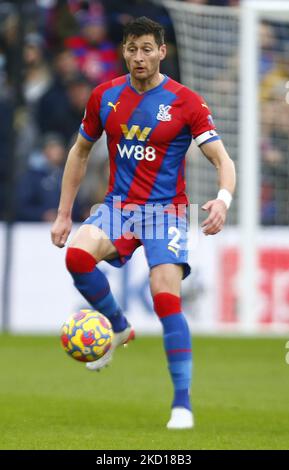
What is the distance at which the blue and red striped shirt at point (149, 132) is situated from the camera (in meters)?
7.13

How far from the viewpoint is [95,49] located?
53.3 feet

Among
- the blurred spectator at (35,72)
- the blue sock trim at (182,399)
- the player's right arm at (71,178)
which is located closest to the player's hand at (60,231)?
the player's right arm at (71,178)

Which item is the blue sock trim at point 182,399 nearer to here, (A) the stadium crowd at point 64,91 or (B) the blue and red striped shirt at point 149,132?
(B) the blue and red striped shirt at point 149,132

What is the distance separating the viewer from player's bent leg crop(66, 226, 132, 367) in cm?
715

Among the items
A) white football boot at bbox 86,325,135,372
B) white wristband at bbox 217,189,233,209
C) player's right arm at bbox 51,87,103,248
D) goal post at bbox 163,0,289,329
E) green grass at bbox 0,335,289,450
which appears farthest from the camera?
goal post at bbox 163,0,289,329

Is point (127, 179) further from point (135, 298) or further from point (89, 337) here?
point (135, 298)

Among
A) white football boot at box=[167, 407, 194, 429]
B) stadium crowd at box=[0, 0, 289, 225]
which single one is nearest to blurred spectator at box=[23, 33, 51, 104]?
stadium crowd at box=[0, 0, 289, 225]

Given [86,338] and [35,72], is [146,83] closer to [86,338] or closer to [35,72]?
[86,338]

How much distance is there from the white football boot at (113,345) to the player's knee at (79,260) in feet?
1.99

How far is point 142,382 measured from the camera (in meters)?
9.84

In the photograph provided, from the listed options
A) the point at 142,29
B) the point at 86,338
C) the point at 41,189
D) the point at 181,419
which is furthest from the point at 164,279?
the point at 41,189

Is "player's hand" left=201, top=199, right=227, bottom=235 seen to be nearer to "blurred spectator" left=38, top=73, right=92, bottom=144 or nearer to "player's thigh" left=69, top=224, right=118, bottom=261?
"player's thigh" left=69, top=224, right=118, bottom=261

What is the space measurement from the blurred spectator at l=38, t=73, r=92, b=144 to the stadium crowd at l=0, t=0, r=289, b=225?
0.04 feet
